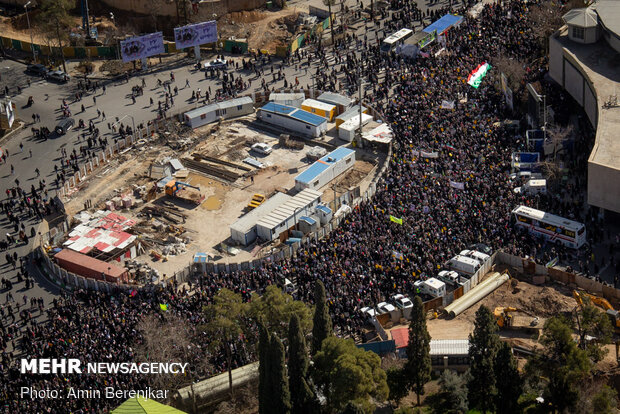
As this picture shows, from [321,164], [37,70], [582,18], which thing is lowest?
[321,164]

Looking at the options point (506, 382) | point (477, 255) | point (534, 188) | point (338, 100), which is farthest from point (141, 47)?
point (506, 382)

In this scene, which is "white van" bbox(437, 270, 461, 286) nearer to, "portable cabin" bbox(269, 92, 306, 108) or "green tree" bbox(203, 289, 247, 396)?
"green tree" bbox(203, 289, 247, 396)

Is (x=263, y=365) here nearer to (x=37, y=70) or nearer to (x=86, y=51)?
(x=37, y=70)

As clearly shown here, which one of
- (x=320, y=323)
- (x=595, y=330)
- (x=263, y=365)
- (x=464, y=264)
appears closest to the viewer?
(x=263, y=365)

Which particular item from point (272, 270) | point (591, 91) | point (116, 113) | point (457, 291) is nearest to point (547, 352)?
point (457, 291)

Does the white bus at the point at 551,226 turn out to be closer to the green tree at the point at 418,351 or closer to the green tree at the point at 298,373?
the green tree at the point at 418,351

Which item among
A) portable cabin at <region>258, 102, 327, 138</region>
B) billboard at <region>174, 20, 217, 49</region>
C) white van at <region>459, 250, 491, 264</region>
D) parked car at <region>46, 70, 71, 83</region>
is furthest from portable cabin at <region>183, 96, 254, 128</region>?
white van at <region>459, 250, 491, 264</region>
